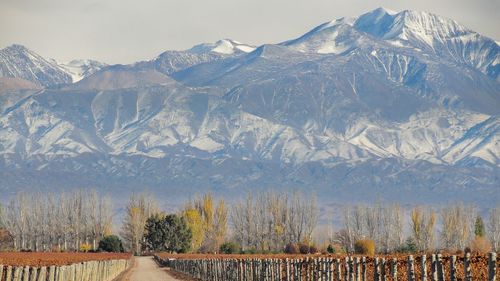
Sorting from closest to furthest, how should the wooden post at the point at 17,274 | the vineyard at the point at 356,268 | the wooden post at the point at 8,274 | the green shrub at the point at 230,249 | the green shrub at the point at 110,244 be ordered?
the vineyard at the point at 356,268 → the wooden post at the point at 8,274 → the wooden post at the point at 17,274 → the green shrub at the point at 230,249 → the green shrub at the point at 110,244

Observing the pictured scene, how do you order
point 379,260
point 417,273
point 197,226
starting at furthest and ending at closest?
point 197,226 < point 417,273 < point 379,260

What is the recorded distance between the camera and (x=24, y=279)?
3031cm

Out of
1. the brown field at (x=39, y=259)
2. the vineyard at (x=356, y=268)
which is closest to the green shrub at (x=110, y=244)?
the brown field at (x=39, y=259)

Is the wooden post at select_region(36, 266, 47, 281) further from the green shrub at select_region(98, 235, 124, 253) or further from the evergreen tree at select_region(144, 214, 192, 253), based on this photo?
the green shrub at select_region(98, 235, 124, 253)

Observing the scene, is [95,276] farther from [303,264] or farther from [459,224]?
[459,224]

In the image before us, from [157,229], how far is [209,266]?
92.2 meters

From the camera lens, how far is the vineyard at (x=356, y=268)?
78.0 feet

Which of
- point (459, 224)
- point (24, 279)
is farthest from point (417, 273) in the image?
point (459, 224)

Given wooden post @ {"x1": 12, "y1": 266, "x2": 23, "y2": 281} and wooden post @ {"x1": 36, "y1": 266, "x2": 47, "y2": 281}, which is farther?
wooden post @ {"x1": 36, "y1": 266, "x2": 47, "y2": 281}

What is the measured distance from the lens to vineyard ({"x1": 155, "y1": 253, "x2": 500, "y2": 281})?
23.8m

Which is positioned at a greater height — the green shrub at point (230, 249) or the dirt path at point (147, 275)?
the green shrub at point (230, 249)

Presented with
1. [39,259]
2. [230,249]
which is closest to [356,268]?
[39,259]

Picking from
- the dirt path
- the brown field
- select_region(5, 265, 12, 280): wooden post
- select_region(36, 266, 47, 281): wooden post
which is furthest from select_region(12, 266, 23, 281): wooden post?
the dirt path

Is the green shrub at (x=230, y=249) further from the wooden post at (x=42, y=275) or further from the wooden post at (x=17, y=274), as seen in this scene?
the wooden post at (x=17, y=274)
